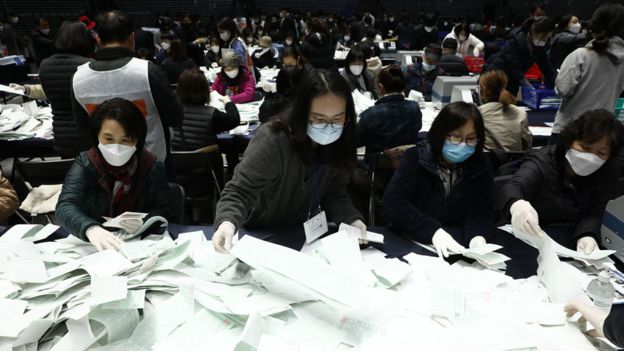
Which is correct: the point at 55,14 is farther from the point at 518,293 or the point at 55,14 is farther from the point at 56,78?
the point at 518,293

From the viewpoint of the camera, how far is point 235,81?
13.8 feet

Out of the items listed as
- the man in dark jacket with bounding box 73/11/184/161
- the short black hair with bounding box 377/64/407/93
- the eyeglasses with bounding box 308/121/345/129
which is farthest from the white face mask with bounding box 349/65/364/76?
the eyeglasses with bounding box 308/121/345/129

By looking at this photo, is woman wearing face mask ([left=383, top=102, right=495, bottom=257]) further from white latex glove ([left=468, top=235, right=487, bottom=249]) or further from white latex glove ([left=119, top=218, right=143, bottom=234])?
white latex glove ([left=119, top=218, right=143, bottom=234])

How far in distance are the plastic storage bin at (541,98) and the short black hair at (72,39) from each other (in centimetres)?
377

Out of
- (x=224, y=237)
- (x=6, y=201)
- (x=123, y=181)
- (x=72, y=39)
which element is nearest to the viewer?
(x=224, y=237)

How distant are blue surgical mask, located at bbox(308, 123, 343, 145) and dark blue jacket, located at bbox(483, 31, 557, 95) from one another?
2.93 metres

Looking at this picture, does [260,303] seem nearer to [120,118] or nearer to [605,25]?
[120,118]

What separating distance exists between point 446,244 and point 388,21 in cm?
1242

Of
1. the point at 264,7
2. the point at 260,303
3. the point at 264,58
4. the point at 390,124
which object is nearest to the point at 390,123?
the point at 390,124

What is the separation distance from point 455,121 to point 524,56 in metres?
2.80

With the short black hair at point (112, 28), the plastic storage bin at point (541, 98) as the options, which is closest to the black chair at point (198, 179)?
the short black hair at point (112, 28)

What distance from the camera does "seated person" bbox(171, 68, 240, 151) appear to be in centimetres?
297

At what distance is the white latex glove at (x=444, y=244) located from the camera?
1.51 meters

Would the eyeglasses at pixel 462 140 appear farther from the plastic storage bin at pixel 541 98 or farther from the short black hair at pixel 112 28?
the plastic storage bin at pixel 541 98
